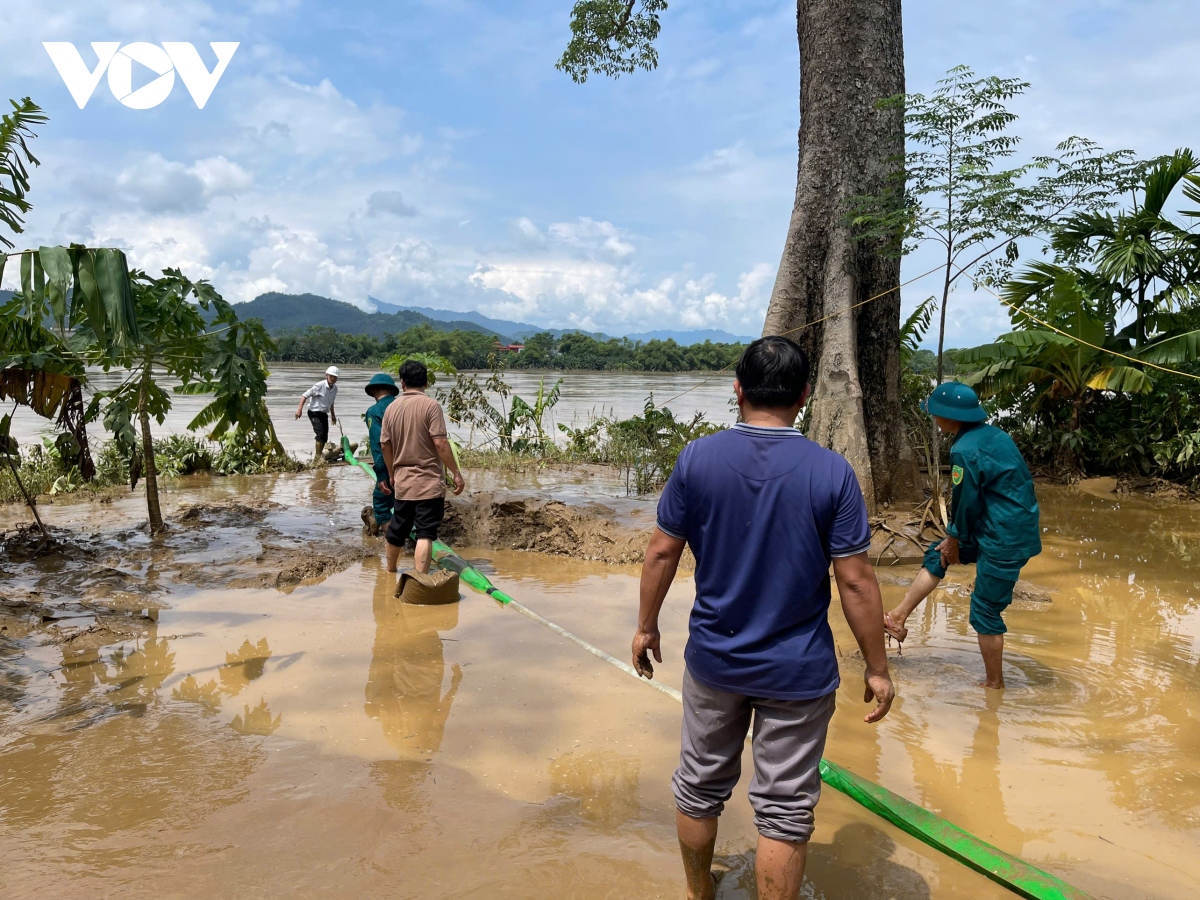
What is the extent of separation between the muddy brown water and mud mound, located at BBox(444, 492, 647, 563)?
41.9 inches

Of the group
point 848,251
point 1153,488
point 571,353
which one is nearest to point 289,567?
point 848,251

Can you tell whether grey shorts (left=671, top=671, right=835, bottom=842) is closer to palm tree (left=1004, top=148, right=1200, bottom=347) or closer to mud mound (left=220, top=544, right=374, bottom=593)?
mud mound (left=220, top=544, right=374, bottom=593)

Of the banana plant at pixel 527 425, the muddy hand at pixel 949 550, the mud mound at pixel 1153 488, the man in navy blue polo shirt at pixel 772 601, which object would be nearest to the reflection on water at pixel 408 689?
the man in navy blue polo shirt at pixel 772 601

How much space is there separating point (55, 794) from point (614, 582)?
4.42 metres

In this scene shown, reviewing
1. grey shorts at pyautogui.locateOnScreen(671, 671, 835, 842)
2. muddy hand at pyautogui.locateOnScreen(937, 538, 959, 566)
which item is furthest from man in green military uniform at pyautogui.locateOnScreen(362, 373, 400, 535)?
grey shorts at pyautogui.locateOnScreen(671, 671, 835, 842)

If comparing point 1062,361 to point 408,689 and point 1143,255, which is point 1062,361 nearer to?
point 1143,255

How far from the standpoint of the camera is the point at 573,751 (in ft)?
13.0

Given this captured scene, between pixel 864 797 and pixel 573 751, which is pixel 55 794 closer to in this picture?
pixel 573 751

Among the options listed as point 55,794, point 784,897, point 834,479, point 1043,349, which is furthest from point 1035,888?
point 1043,349

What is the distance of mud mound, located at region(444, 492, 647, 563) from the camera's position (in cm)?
820

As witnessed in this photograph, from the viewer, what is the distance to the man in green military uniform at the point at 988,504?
14.9 ft

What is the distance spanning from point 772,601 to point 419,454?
15.6 ft

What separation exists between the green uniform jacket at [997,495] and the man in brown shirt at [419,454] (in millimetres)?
3766

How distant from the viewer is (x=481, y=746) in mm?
4035
